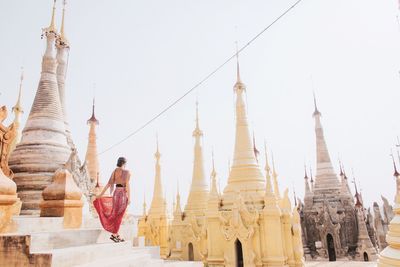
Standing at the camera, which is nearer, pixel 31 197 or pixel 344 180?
pixel 31 197

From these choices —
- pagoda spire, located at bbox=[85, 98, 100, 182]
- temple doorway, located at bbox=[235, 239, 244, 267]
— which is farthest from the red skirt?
pagoda spire, located at bbox=[85, 98, 100, 182]

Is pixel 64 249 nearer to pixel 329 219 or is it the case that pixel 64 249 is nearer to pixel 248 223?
pixel 248 223

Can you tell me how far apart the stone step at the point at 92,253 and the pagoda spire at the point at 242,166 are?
836cm

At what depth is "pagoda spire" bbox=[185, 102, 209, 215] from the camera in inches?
750

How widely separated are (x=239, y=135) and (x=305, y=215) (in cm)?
1061

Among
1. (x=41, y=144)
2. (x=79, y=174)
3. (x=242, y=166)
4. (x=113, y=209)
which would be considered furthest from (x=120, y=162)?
(x=242, y=166)

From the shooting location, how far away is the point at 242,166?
584 inches

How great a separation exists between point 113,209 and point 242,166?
10061mm

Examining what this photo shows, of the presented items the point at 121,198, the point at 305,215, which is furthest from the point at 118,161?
the point at 305,215

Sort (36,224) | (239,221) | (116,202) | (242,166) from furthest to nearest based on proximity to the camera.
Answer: (242,166) → (239,221) → (36,224) → (116,202)

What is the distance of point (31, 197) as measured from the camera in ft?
30.8

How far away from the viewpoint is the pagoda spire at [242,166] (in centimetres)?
1409

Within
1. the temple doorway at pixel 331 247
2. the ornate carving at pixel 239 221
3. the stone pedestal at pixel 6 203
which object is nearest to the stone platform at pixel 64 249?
the stone pedestal at pixel 6 203

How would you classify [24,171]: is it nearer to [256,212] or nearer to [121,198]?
[121,198]
